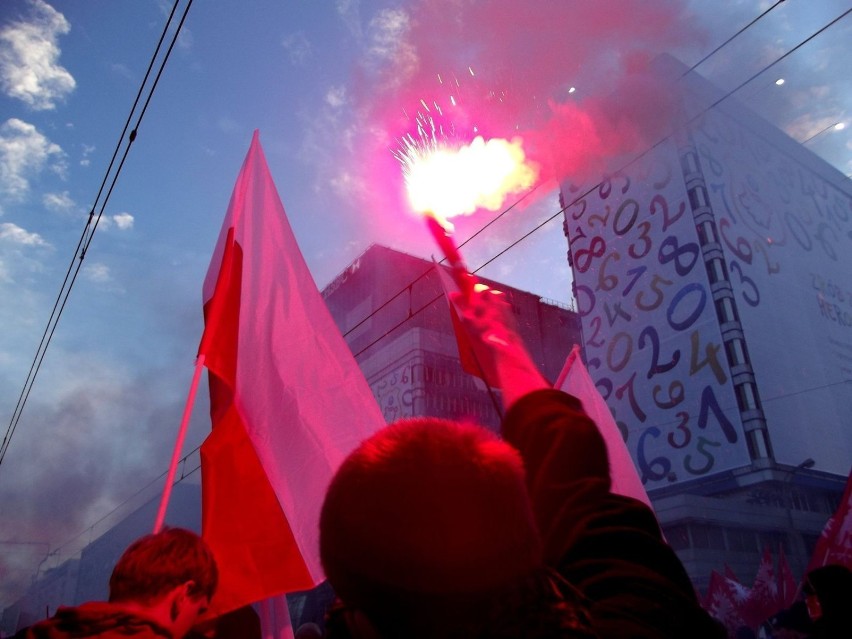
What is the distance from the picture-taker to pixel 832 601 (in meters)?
3.20

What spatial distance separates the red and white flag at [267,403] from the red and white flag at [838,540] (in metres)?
3.66

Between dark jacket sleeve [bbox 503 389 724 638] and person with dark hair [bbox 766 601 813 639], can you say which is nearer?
dark jacket sleeve [bbox 503 389 724 638]

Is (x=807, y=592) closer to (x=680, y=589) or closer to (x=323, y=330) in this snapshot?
(x=323, y=330)

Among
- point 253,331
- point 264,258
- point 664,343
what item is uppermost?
point 664,343

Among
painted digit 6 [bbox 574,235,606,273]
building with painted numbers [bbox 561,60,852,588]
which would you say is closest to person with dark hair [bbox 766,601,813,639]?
building with painted numbers [bbox 561,60,852,588]

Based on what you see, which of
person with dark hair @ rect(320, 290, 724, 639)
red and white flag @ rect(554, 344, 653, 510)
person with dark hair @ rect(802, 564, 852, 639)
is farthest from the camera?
red and white flag @ rect(554, 344, 653, 510)

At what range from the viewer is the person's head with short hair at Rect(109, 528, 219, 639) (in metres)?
1.66

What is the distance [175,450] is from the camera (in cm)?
253

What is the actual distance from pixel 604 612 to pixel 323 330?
267 cm

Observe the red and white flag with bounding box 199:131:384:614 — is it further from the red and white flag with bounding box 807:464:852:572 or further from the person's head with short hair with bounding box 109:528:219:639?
the red and white flag with bounding box 807:464:852:572

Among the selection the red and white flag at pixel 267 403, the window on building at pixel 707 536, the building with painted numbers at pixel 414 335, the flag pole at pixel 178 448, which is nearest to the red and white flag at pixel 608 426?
the red and white flag at pixel 267 403

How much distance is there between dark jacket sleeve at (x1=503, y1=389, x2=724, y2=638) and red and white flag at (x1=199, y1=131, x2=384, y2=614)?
5.69 feet

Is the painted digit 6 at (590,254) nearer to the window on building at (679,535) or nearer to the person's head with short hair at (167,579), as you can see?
the window on building at (679,535)

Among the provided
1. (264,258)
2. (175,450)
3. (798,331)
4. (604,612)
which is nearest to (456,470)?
(604,612)
